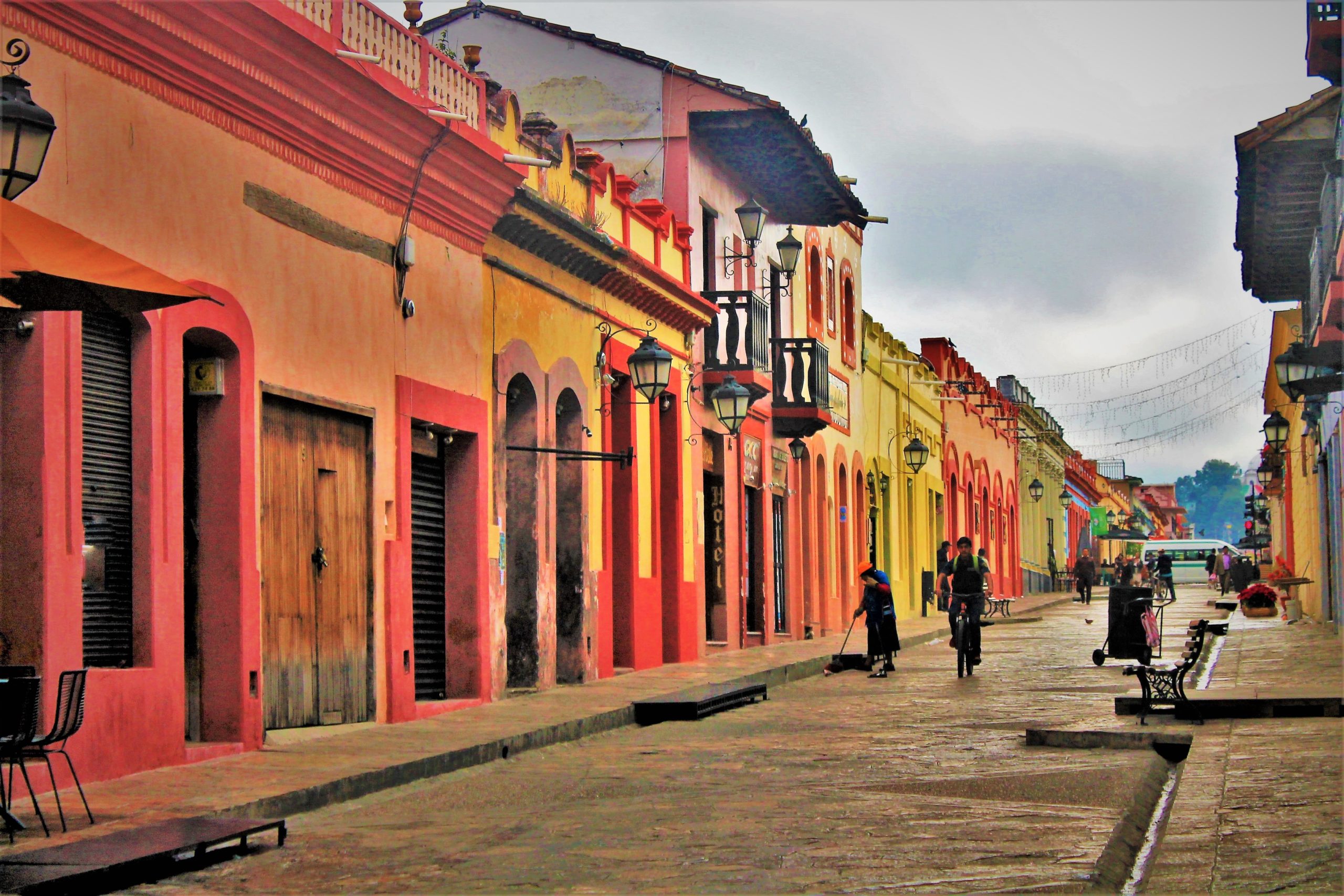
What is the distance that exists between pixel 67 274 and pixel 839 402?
2651 centimetres

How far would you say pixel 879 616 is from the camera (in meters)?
20.7

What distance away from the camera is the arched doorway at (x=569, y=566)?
18.5 metres

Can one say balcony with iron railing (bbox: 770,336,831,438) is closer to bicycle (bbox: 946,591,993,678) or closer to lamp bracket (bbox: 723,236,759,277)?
lamp bracket (bbox: 723,236,759,277)

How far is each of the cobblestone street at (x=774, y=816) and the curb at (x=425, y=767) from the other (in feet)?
0.37

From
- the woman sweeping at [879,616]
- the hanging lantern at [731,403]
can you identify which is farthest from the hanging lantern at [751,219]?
the woman sweeping at [879,616]

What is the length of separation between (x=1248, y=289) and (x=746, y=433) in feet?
28.8

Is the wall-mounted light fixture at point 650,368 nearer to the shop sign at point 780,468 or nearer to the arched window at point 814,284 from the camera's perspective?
the shop sign at point 780,468

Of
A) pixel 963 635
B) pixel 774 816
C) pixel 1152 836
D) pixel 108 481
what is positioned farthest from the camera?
pixel 963 635

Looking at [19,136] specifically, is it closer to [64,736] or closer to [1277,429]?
[64,736]

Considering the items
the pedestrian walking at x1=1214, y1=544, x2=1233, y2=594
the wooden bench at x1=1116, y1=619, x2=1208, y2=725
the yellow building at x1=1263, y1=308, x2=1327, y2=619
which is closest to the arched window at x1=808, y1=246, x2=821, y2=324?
the yellow building at x1=1263, y1=308, x2=1327, y2=619

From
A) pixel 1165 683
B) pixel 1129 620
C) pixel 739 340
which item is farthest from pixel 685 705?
pixel 739 340

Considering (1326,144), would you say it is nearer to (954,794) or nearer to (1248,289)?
(1248,289)

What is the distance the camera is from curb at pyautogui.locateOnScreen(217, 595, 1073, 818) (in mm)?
9094

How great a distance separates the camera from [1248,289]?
28.6 m
